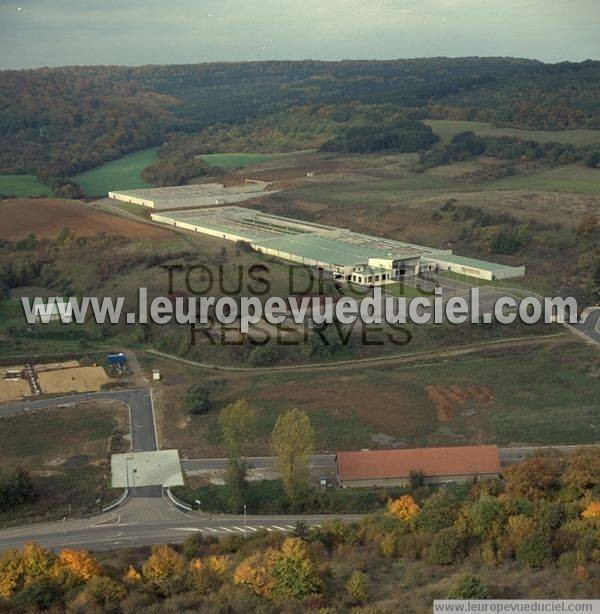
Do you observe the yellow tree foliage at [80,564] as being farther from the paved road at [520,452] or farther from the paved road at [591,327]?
the paved road at [591,327]

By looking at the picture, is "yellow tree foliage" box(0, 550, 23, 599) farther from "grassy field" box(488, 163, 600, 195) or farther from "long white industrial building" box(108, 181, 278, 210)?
"long white industrial building" box(108, 181, 278, 210)

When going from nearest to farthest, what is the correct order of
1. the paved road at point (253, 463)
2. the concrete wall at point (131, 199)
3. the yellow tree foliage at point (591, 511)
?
1. the yellow tree foliage at point (591, 511)
2. the paved road at point (253, 463)
3. the concrete wall at point (131, 199)

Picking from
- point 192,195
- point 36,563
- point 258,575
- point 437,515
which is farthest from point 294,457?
point 192,195

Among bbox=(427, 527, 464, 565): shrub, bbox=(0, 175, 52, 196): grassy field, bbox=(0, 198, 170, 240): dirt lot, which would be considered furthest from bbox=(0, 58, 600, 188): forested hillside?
bbox=(427, 527, 464, 565): shrub

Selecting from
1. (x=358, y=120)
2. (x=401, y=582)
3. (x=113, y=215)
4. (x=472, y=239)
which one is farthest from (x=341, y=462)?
(x=358, y=120)

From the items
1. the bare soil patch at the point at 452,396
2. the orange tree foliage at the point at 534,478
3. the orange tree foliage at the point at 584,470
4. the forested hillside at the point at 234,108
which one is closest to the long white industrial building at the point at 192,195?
the forested hillside at the point at 234,108

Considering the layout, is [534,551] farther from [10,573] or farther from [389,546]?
[10,573]

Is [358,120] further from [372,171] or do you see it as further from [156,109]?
[156,109]
